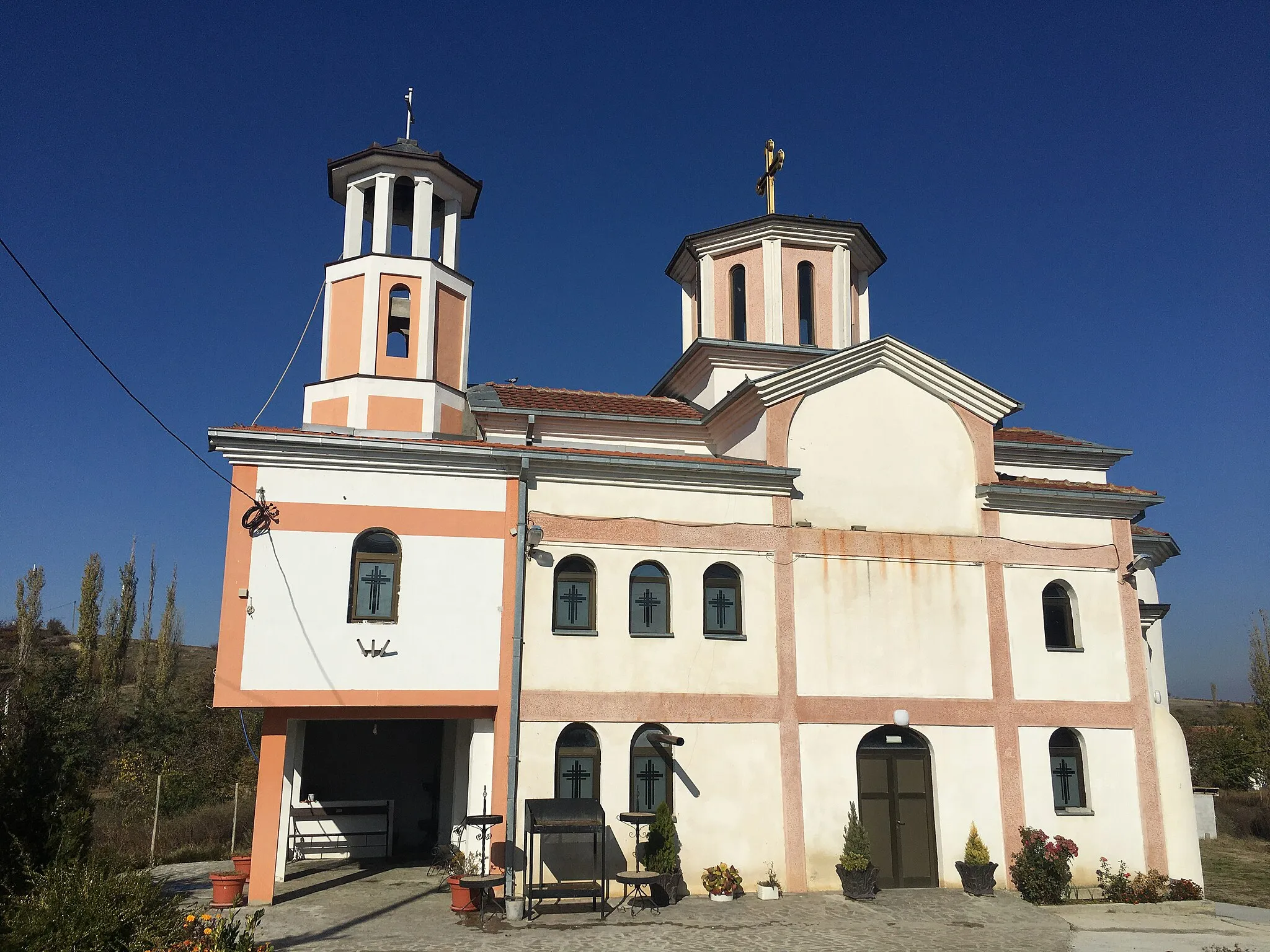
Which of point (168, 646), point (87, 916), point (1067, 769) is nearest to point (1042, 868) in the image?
point (1067, 769)

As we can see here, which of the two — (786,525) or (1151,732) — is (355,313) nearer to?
(786,525)

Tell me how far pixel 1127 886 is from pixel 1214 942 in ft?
8.04

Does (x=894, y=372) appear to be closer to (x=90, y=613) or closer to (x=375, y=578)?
(x=375, y=578)

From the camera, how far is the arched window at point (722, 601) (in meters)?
15.5

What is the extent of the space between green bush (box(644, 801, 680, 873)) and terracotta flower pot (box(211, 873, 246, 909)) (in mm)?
5703

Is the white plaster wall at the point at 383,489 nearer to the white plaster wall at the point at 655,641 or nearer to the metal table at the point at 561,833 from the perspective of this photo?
the white plaster wall at the point at 655,641

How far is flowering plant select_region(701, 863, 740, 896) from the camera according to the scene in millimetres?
14070

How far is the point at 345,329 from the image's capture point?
17.7 m

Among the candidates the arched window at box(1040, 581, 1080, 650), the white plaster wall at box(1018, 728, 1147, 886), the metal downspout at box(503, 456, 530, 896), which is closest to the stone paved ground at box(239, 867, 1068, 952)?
the metal downspout at box(503, 456, 530, 896)

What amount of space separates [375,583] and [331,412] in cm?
454

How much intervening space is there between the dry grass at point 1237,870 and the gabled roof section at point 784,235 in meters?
14.2

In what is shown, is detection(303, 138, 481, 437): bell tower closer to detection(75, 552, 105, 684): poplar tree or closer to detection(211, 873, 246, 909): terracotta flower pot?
detection(211, 873, 246, 909): terracotta flower pot

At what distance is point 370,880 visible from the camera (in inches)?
610

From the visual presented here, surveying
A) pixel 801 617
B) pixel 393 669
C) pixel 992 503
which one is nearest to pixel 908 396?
pixel 992 503
